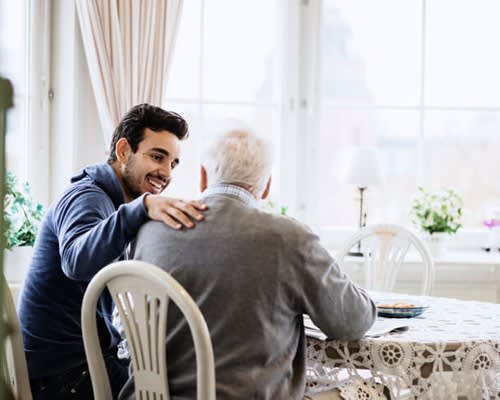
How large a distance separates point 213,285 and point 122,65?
216 centimetres

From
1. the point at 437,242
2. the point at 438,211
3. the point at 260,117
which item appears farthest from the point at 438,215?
the point at 260,117

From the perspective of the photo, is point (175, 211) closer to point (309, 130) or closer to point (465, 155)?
point (309, 130)

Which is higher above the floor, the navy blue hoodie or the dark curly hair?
the dark curly hair

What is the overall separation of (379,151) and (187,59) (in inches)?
45.8

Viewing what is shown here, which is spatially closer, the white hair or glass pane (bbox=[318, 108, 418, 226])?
the white hair

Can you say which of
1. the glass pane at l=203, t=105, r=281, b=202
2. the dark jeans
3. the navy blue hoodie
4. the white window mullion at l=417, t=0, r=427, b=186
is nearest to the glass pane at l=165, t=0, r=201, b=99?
the glass pane at l=203, t=105, r=281, b=202

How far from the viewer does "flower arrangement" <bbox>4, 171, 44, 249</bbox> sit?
125 inches

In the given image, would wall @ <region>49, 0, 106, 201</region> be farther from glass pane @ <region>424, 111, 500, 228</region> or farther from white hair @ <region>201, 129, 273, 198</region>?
white hair @ <region>201, 129, 273, 198</region>

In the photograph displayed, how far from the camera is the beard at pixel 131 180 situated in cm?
223

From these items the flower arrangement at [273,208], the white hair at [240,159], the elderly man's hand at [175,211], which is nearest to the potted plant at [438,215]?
the flower arrangement at [273,208]

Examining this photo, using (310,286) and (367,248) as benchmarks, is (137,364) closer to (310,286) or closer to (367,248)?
(310,286)

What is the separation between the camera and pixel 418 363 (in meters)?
1.80

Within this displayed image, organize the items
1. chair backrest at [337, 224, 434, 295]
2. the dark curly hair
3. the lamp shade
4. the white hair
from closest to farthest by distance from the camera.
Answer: the white hair → the dark curly hair → chair backrest at [337, 224, 434, 295] → the lamp shade

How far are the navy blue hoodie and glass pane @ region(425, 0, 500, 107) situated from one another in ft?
7.96
